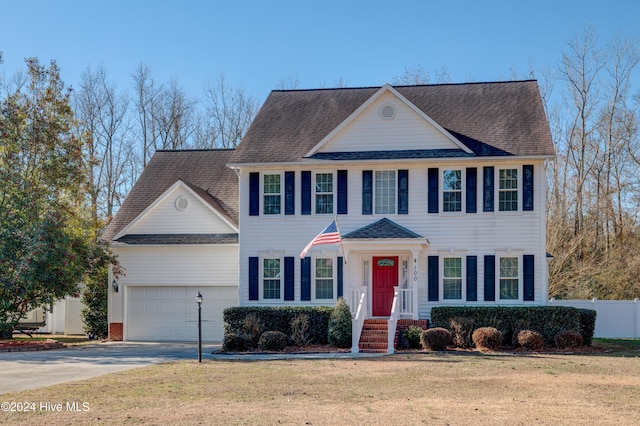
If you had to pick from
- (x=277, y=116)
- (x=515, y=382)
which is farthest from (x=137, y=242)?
(x=515, y=382)

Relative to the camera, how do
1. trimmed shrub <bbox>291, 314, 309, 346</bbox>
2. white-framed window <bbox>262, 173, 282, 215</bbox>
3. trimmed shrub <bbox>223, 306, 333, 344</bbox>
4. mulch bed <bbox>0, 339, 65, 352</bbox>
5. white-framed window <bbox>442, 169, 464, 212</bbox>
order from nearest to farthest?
mulch bed <bbox>0, 339, 65, 352</bbox>, trimmed shrub <bbox>291, 314, 309, 346</bbox>, trimmed shrub <bbox>223, 306, 333, 344</bbox>, white-framed window <bbox>442, 169, 464, 212</bbox>, white-framed window <bbox>262, 173, 282, 215</bbox>

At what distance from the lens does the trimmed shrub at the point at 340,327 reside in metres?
22.7

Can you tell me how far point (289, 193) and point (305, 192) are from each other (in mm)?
560

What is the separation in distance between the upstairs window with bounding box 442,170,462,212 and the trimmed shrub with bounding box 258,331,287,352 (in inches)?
275

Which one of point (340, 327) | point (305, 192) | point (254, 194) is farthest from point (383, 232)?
point (254, 194)

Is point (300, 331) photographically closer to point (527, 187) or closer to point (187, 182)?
point (187, 182)

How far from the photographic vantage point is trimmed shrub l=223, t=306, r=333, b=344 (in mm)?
24156

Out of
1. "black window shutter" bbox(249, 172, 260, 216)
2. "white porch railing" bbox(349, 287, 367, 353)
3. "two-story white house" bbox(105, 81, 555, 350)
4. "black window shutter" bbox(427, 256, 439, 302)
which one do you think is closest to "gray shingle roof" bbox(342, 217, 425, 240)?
"two-story white house" bbox(105, 81, 555, 350)

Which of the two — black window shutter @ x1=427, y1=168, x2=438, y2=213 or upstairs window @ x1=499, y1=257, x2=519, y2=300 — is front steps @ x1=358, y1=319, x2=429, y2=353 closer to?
upstairs window @ x1=499, y1=257, x2=519, y2=300

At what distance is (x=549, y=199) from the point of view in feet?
133

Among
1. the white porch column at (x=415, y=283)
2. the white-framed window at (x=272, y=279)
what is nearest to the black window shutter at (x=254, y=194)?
the white-framed window at (x=272, y=279)

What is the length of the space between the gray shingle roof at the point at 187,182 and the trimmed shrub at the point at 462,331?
9.12 meters

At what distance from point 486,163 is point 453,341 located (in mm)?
6023

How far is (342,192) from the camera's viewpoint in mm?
25875
